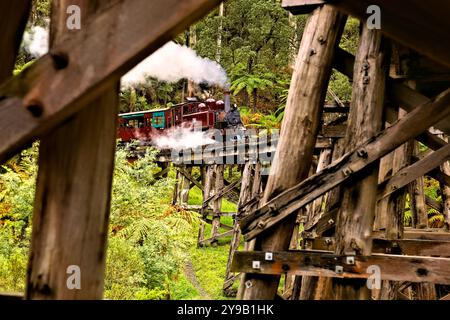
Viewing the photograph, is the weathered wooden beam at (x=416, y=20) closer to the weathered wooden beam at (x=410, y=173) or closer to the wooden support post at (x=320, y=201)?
the weathered wooden beam at (x=410, y=173)

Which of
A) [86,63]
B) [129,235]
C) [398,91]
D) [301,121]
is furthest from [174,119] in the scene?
[86,63]

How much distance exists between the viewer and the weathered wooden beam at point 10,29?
161 centimetres

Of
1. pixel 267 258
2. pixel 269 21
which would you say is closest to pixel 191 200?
pixel 269 21

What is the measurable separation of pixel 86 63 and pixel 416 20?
96 centimetres

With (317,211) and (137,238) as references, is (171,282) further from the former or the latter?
(317,211)

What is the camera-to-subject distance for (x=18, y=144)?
1.39m

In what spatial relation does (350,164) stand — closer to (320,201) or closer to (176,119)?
(320,201)

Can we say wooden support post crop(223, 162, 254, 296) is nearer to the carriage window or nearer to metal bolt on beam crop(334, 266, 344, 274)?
the carriage window

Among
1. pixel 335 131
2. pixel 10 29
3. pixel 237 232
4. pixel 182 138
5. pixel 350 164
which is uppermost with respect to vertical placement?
pixel 182 138

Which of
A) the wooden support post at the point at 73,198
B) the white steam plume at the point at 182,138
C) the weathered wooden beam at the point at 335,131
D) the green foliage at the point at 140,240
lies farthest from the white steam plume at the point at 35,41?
the wooden support post at the point at 73,198

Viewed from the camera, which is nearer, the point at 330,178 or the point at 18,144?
the point at 18,144

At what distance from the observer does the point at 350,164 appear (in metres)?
3.34
